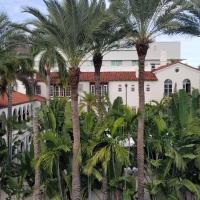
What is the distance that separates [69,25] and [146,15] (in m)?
3.36

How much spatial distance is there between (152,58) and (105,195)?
188 feet

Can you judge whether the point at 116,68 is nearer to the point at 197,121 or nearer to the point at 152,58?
the point at 152,58

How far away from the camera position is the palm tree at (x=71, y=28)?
16875mm

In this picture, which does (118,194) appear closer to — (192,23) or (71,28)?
(71,28)

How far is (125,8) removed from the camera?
18.4 metres

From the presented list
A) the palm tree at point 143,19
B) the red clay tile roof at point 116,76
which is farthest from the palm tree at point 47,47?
the red clay tile roof at point 116,76

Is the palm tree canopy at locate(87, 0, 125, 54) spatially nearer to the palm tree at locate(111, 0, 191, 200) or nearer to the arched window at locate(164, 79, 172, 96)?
the palm tree at locate(111, 0, 191, 200)

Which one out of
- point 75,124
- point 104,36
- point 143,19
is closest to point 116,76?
point 104,36

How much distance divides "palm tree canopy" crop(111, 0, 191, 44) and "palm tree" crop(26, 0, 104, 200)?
1750mm

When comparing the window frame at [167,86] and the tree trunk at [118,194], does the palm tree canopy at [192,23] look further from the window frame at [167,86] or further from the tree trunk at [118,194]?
the window frame at [167,86]

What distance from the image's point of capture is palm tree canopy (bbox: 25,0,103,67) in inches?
664

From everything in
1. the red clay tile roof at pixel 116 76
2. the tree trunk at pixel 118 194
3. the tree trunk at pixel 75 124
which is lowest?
the tree trunk at pixel 118 194

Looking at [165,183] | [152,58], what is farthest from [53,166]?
[152,58]

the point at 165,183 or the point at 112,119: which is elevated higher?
the point at 112,119
